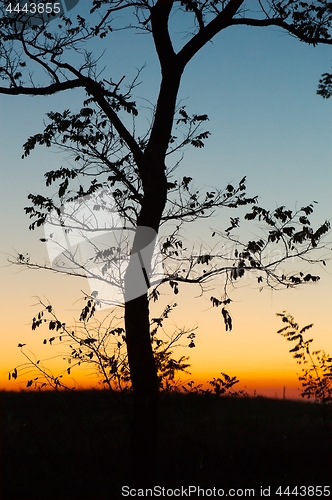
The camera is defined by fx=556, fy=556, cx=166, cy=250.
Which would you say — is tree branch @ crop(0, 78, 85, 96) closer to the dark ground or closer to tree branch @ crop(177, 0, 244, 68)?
tree branch @ crop(177, 0, 244, 68)

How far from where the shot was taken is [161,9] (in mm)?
9305

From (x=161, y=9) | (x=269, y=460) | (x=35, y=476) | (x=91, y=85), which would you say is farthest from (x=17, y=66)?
(x=269, y=460)

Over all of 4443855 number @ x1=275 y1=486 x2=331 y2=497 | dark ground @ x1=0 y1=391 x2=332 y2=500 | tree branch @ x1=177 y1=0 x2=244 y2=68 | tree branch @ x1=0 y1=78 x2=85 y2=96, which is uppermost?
tree branch @ x1=177 y1=0 x2=244 y2=68

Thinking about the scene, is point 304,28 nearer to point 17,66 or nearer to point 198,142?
point 198,142

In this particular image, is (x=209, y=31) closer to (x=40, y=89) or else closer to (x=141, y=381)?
(x=40, y=89)

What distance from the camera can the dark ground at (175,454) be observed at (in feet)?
32.0

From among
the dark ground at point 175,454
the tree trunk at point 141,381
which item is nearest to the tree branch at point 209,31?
the tree trunk at point 141,381

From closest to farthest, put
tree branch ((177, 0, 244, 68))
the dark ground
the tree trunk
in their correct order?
the tree trunk, tree branch ((177, 0, 244, 68)), the dark ground

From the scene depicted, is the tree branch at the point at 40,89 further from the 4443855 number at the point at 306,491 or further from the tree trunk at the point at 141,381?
the 4443855 number at the point at 306,491

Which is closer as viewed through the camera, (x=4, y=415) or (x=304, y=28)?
(x=304, y=28)

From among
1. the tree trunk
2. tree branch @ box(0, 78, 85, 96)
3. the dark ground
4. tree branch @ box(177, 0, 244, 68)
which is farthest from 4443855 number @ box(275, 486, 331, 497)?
tree branch @ box(0, 78, 85, 96)

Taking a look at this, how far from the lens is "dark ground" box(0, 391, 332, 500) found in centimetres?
976

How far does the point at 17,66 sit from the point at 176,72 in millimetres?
3093

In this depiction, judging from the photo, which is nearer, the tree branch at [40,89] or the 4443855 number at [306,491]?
the 4443855 number at [306,491]
